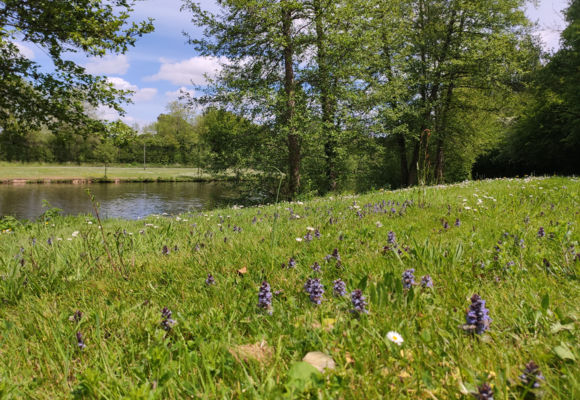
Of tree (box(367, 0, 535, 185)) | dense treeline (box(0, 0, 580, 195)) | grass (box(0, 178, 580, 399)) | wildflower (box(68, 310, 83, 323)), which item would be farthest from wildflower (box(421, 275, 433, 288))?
tree (box(367, 0, 535, 185))

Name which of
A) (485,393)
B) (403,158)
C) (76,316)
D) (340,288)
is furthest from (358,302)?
(403,158)

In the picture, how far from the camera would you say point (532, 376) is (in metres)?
1.14

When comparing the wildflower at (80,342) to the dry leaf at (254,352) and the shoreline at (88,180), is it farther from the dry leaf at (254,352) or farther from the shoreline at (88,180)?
the shoreline at (88,180)

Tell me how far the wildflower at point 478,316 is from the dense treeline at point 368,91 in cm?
1269

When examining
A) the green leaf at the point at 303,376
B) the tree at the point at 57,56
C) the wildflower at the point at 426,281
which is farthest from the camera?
the tree at the point at 57,56

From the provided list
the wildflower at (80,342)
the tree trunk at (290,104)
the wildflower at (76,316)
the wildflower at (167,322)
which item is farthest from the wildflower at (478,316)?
the tree trunk at (290,104)

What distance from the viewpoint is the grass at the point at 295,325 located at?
1327 mm

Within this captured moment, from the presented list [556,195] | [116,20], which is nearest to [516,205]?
[556,195]

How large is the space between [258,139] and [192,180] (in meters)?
48.7

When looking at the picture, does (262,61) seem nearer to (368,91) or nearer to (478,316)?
(368,91)

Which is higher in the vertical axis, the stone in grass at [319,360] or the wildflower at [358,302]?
the wildflower at [358,302]

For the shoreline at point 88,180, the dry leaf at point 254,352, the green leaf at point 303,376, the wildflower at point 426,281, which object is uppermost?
the wildflower at point 426,281

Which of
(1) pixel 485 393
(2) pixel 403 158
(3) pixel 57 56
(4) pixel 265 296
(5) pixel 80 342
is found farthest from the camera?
(2) pixel 403 158

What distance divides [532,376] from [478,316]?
0.35 metres
